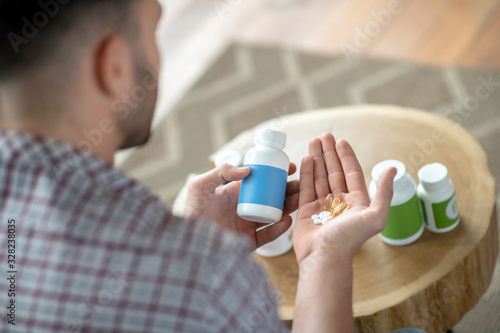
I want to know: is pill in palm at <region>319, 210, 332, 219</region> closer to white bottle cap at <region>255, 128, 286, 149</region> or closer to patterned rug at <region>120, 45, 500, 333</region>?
white bottle cap at <region>255, 128, 286, 149</region>

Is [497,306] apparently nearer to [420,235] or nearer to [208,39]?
[420,235]

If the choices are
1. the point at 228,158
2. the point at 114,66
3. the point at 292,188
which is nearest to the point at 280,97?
the point at 228,158

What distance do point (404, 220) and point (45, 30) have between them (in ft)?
2.34

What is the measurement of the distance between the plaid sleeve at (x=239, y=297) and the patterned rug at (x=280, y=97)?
1239 mm

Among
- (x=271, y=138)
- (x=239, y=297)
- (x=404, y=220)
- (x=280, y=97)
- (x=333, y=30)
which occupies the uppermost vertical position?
(x=333, y=30)

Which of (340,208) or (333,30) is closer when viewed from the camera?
(340,208)

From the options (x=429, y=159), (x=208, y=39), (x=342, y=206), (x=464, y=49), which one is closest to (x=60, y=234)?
(x=342, y=206)

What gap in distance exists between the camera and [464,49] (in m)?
2.09

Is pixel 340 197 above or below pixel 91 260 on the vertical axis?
above

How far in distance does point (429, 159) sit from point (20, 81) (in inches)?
34.9

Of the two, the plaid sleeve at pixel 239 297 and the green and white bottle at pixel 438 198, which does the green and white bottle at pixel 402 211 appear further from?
the plaid sleeve at pixel 239 297

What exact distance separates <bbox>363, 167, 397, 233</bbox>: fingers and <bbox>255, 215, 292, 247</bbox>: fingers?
0.21m

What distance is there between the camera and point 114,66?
0.77 m

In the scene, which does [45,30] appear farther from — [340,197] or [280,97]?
[280,97]
